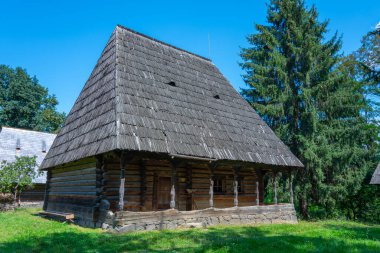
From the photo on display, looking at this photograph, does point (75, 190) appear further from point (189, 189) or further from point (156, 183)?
point (189, 189)

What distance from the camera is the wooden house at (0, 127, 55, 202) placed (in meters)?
25.6

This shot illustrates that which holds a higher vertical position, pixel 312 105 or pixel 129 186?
pixel 312 105

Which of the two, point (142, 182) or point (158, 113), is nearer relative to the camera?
point (142, 182)

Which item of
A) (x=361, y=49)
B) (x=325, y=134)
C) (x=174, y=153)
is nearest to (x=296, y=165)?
(x=325, y=134)

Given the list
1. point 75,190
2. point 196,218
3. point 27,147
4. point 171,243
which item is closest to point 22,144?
point 27,147

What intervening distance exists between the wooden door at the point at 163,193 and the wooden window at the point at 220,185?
3224 millimetres

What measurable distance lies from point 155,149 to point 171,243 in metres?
3.45

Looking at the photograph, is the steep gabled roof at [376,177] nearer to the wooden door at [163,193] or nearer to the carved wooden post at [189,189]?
the carved wooden post at [189,189]

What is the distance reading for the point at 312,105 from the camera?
20.0 metres

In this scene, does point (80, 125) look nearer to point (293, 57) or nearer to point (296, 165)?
point (296, 165)

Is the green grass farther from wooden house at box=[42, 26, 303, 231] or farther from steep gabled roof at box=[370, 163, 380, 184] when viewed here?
steep gabled roof at box=[370, 163, 380, 184]

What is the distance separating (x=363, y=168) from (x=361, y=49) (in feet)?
41.0

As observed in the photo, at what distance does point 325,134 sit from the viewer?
19828 mm

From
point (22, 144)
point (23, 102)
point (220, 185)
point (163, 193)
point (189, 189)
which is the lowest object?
point (163, 193)
